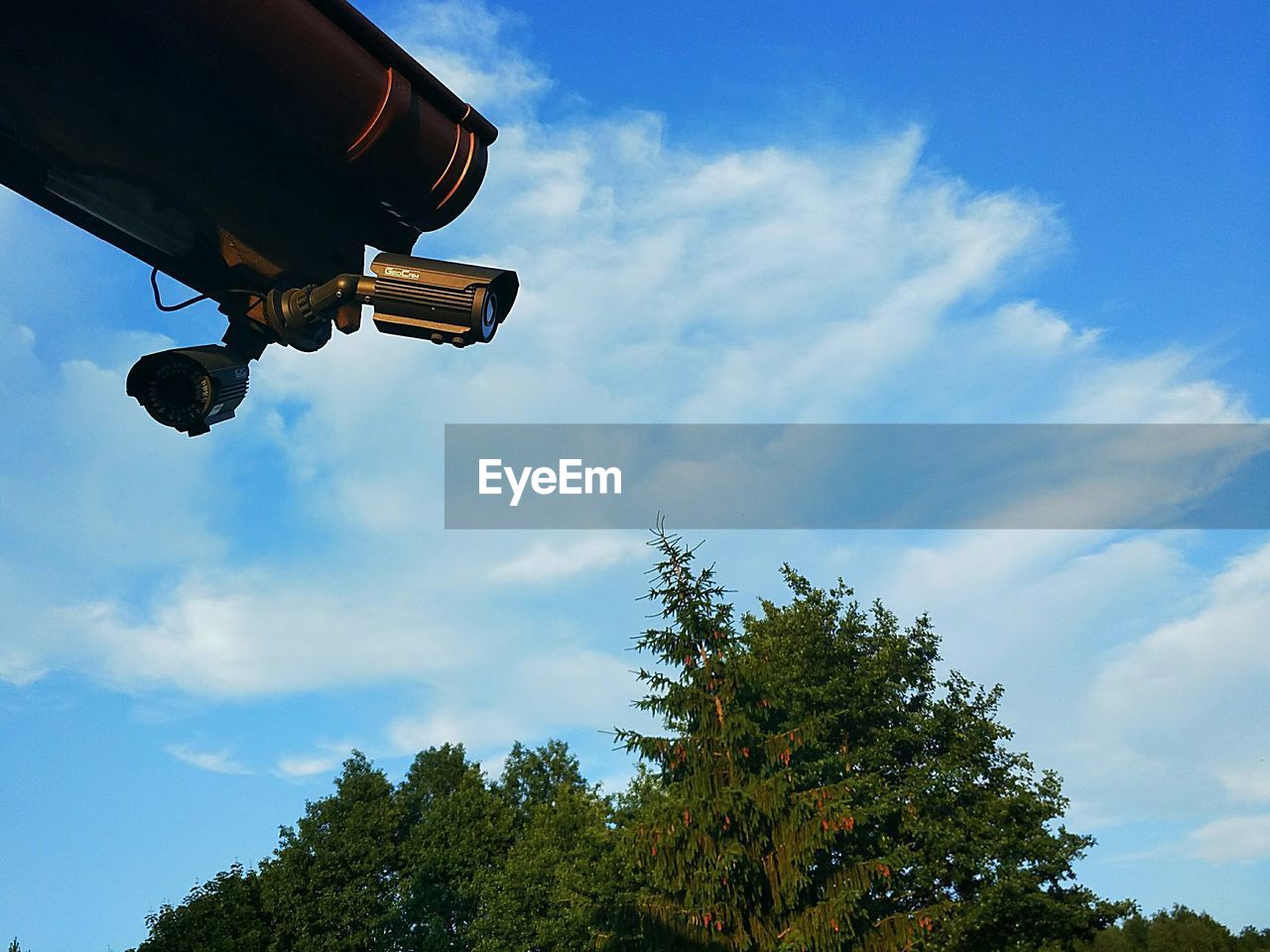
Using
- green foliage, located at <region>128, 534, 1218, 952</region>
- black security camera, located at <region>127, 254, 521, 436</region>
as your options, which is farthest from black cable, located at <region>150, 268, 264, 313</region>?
green foliage, located at <region>128, 534, 1218, 952</region>

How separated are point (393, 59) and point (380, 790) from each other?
4041cm

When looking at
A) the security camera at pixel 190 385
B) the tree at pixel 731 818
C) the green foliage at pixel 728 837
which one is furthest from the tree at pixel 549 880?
the security camera at pixel 190 385

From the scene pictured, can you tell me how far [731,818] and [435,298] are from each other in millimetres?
17023

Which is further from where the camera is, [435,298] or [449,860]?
[449,860]

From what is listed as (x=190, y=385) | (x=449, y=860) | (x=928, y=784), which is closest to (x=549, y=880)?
(x=449, y=860)

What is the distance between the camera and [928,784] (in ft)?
85.0

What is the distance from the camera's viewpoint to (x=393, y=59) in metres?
3.27

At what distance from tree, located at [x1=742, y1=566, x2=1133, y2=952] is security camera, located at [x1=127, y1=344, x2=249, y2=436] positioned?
18720mm

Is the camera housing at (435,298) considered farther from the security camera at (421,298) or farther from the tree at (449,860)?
the tree at (449,860)

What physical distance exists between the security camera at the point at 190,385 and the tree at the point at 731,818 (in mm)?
16288

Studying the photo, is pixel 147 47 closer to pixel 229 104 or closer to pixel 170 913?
pixel 229 104

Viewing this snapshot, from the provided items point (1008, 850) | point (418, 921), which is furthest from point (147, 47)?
point (418, 921)

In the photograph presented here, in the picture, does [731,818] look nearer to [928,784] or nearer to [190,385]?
[928,784]

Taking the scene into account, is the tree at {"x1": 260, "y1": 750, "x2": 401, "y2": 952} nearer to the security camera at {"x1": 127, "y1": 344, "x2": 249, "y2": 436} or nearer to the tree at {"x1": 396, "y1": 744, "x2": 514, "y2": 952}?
the tree at {"x1": 396, "y1": 744, "x2": 514, "y2": 952}
